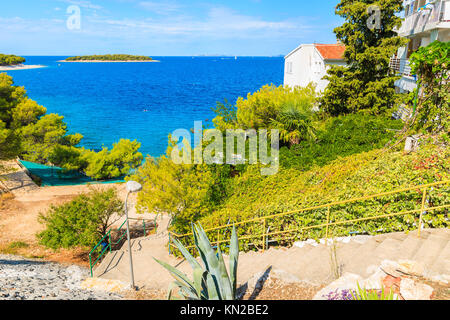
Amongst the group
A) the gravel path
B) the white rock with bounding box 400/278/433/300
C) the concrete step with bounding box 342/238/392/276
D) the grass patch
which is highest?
the white rock with bounding box 400/278/433/300

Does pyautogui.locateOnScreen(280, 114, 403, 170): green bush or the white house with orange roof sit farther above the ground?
the white house with orange roof

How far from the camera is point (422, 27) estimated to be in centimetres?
1984

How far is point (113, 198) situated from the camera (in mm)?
16094

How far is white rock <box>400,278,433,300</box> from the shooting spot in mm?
4941

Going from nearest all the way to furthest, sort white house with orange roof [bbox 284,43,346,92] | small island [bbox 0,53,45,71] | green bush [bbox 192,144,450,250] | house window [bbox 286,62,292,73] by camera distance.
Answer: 1. green bush [bbox 192,144,450,250]
2. white house with orange roof [bbox 284,43,346,92]
3. house window [bbox 286,62,292,73]
4. small island [bbox 0,53,45,71]

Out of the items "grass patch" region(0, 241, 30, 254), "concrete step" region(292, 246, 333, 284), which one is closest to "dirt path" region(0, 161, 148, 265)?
"grass patch" region(0, 241, 30, 254)

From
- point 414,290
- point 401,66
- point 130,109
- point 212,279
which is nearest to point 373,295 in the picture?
point 414,290

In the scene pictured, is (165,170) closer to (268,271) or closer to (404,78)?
(268,271)

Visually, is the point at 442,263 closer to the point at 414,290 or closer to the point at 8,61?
the point at 414,290

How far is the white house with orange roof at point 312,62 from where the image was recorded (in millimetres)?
29281

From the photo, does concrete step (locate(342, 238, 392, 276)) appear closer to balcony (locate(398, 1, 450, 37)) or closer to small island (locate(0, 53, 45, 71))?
balcony (locate(398, 1, 450, 37))

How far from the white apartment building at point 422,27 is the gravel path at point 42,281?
1894 centimetres

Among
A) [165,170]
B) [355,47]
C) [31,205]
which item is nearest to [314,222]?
[165,170]
